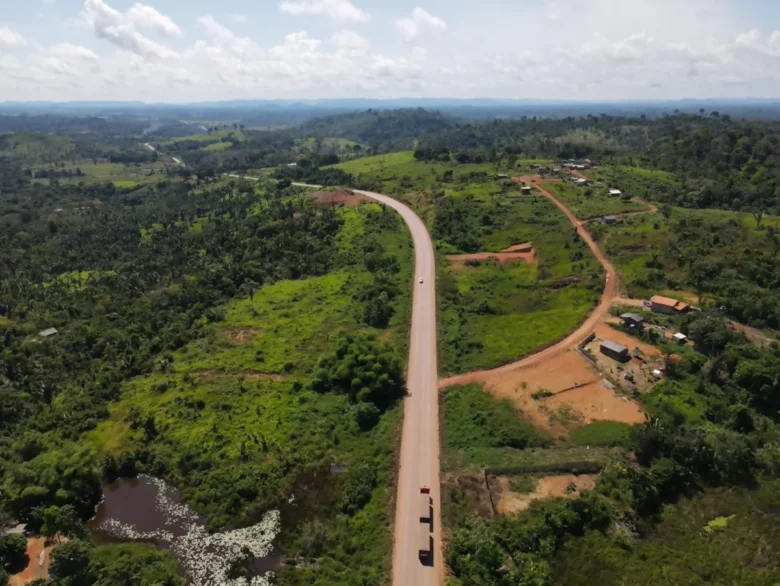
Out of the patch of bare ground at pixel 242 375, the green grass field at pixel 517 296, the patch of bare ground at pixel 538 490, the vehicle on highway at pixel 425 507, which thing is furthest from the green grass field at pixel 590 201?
the vehicle on highway at pixel 425 507

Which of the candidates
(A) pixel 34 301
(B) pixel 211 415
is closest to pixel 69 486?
(B) pixel 211 415

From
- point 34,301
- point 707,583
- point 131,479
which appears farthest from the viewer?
point 34,301

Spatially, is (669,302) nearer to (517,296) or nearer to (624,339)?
(624,339)

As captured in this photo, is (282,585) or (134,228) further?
(134,228)

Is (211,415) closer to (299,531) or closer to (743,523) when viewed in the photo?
(299,531)

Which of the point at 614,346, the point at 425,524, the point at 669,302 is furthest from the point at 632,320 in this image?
the point at 425,524

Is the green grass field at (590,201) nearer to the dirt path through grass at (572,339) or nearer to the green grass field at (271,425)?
the dirt path through grass at (572,339)

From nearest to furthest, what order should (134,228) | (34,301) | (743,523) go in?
1. (743,523)
2. (34,301)
3. (134,228)

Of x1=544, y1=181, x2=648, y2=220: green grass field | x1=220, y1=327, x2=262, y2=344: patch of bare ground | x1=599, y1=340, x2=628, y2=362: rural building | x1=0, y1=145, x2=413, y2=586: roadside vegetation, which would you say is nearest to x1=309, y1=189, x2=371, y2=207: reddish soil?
x1=0, y1=145, x2=413, y2=586: roadside vegetation
